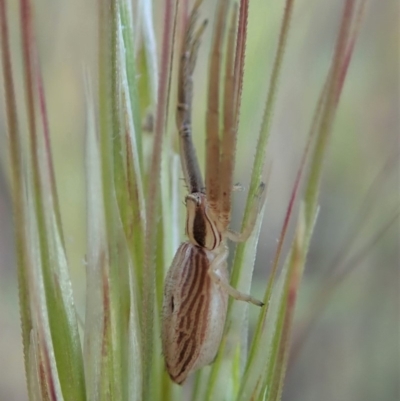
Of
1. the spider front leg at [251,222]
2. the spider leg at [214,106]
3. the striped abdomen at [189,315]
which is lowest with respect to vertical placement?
the striped abdomen at [189,315]

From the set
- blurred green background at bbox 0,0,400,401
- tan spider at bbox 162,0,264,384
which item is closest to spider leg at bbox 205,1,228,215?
tan spider at bbox 162,0,264,384

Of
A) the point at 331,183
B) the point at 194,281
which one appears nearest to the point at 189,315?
the point at 194,281

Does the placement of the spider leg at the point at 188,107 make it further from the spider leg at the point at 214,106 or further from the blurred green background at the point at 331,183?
the blurred green background at the point at 331,183

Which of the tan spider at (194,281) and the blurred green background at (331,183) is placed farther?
the blurred green background at (331,183)

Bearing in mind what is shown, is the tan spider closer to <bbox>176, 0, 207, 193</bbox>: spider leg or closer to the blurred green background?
<bbox>176, 0, 207, 193</bbox>: spider leg

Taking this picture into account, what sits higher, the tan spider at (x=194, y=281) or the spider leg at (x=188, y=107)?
the spider leg at (x=188, y=107)

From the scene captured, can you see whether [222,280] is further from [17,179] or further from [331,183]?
[331,183]

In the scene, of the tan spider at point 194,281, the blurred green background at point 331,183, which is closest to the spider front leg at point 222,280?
the tan spider at point 194,281

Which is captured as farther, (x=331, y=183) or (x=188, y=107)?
(x=331, y=183)
